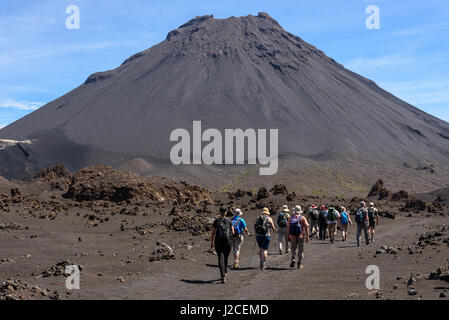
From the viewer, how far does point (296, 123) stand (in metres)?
97.7

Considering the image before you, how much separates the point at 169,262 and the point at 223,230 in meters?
3.24

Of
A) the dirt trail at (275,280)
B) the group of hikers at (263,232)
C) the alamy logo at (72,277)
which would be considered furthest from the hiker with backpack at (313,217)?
the alamy logo at (72,277)

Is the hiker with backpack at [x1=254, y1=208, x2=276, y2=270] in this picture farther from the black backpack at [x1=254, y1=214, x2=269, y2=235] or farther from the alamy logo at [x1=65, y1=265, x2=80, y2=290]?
the alamy logo at [x1=65, y1=265, x2=80, y2=290]

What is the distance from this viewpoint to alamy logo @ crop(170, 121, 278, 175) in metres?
80.2

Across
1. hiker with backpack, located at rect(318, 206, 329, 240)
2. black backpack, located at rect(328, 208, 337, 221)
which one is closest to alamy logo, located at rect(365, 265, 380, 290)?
black backpack, located at rect(328, 208, 337, 221)

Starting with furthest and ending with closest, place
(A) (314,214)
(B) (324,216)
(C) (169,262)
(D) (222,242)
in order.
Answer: (A) (314,214)
(B) (324,216)
(C) (169,262)
(D) (222,242)

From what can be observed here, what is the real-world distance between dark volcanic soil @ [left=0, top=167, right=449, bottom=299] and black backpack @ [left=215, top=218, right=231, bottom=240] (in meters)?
0.95

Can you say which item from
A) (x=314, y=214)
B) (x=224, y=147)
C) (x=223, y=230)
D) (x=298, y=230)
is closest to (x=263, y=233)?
(x=298, y=230)

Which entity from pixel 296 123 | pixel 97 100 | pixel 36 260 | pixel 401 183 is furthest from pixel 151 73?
pixel 36 260

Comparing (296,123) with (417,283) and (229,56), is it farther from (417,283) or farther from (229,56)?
(417,283)

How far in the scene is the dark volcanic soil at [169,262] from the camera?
375 inches

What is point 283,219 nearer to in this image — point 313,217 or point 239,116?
A: point 313,217

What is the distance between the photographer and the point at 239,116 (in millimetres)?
98812

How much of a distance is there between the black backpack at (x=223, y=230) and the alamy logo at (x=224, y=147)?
6329cm
